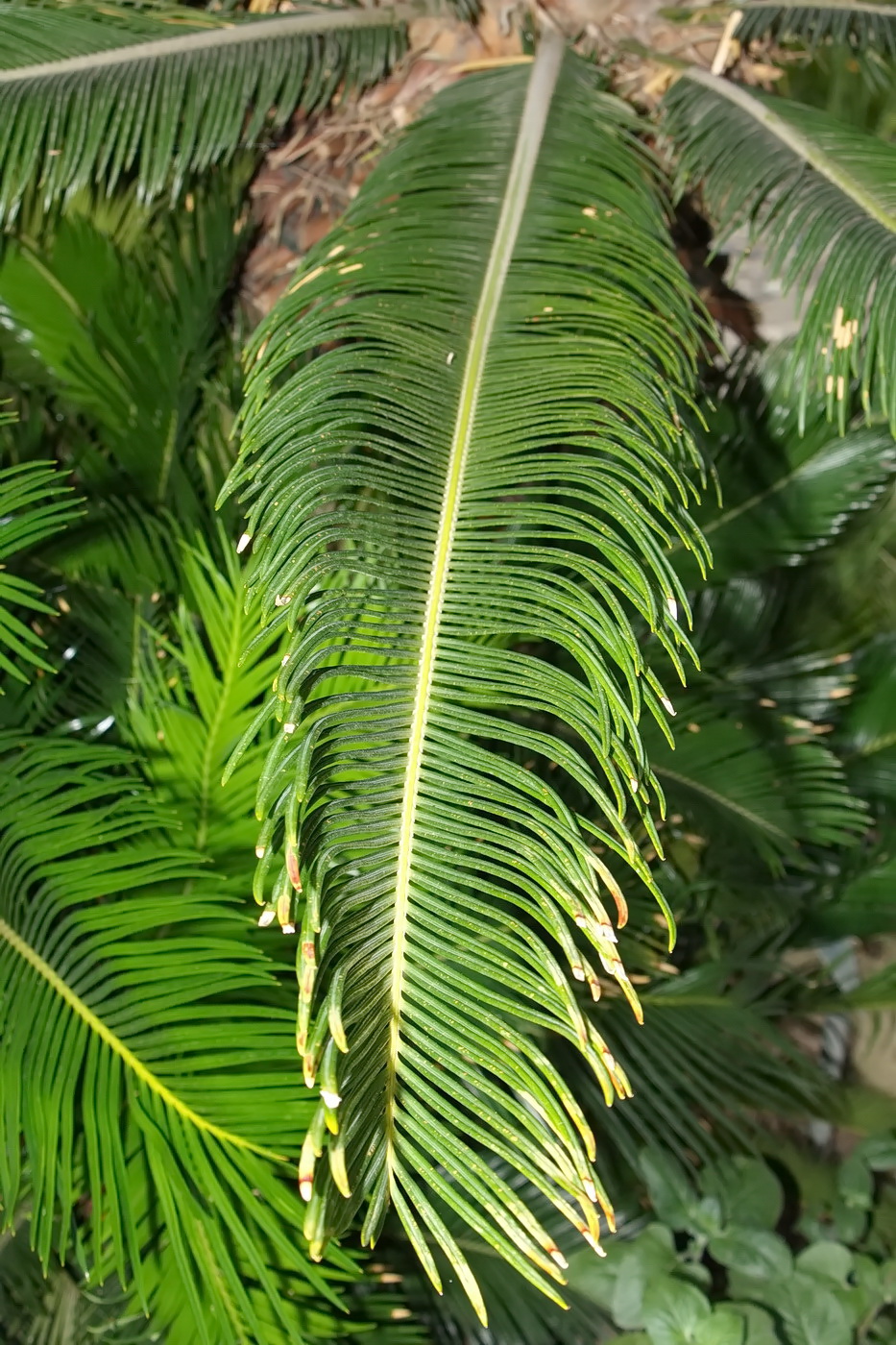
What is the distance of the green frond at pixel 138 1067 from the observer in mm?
631

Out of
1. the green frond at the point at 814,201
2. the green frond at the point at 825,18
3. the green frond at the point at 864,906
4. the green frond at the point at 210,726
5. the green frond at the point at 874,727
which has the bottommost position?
the green frond at the point at 864,906

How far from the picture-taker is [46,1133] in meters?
0.64

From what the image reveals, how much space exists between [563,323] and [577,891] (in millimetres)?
463

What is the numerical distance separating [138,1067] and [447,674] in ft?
1.26

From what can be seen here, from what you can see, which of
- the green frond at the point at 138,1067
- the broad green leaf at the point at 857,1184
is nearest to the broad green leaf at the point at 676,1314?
the broad green leaf at the point at 857,1184

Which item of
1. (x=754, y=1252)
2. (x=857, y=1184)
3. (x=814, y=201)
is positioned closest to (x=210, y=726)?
(x=814, y=201)

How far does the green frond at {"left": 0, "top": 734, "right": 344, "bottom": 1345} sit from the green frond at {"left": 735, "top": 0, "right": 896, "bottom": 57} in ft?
3.39

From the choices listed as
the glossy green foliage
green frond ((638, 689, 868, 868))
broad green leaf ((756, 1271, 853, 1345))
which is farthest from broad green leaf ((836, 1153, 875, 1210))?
green frond ((638, 689, 868, 868))

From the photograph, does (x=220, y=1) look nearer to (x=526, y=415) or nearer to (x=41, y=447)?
(x=41, y=447)

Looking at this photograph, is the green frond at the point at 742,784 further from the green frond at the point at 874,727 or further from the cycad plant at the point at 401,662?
the green frond at the point at 874,727

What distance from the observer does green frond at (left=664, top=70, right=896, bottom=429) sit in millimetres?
739

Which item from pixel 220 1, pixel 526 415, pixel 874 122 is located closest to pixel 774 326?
pixel 874 122

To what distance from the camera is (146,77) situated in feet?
3.04

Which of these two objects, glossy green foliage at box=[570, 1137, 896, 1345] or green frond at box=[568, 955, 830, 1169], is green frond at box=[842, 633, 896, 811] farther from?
glossy green foliage at box=[570, 1137, 896, 1345]
